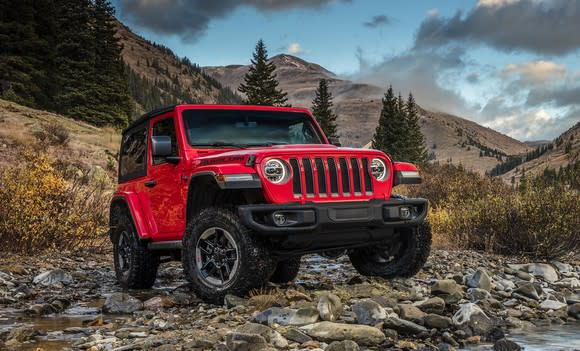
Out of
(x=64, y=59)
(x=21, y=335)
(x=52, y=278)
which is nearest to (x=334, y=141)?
(x=52, y=278)

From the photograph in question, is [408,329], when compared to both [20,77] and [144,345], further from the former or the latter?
[20,77]

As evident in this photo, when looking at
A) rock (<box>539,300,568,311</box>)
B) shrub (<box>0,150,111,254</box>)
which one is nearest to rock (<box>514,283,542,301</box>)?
rock (<box>539,300,568,311</box>)

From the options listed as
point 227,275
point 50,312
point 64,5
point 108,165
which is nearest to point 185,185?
point 227,275

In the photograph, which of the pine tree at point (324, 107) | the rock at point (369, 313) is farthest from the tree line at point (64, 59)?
the rock at point (369, 313)

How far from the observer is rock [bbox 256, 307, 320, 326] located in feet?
15.3

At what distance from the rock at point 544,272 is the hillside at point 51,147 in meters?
14.1

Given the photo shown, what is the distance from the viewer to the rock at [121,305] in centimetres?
584

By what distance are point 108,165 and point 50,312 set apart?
15.7 m

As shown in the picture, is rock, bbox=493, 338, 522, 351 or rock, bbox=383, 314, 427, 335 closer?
rock, bbox=493, 338, 522, 351

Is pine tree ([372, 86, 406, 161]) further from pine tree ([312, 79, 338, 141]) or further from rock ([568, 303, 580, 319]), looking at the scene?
rock ([568, 303, 580, 319])

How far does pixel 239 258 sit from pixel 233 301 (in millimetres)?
381

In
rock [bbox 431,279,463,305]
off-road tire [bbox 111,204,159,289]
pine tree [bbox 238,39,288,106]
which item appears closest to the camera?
rock [bbox 431,279,463,305]

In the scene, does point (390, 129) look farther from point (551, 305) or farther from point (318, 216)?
point (318, 216)

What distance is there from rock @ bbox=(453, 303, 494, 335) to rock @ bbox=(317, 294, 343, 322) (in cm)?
→ 94
